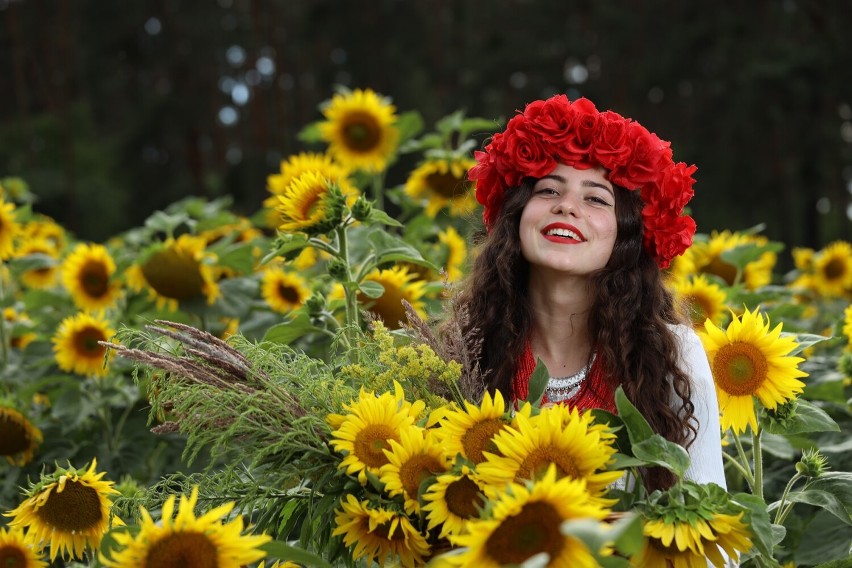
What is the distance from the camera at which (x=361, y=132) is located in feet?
11.9

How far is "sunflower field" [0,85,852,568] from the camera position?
4.42 ft

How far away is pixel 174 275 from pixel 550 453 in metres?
1.80

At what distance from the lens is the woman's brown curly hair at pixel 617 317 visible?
193cm

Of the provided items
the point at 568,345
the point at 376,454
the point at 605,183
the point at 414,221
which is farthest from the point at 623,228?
the point at 414,221

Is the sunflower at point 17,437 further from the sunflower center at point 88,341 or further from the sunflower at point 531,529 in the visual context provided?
the sunflower at point 531,529

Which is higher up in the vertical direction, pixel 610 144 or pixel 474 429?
pixel 610 144

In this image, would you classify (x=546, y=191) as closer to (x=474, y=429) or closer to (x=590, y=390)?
(x=590, y=390)

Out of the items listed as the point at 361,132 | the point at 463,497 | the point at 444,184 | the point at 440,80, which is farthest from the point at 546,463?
the point at 440,80

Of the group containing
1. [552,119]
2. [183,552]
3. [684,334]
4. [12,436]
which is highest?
[552,119]

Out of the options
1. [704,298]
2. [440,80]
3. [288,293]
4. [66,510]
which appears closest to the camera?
[66,510]

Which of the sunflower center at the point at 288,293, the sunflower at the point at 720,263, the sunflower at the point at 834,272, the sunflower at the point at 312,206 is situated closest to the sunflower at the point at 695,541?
the sunflower at the point at 312,206

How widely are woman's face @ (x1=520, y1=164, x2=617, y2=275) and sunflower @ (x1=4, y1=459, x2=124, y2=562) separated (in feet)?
2.95

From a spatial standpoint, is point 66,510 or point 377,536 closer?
point 377,536

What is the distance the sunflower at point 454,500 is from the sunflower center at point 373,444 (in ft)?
0.34
